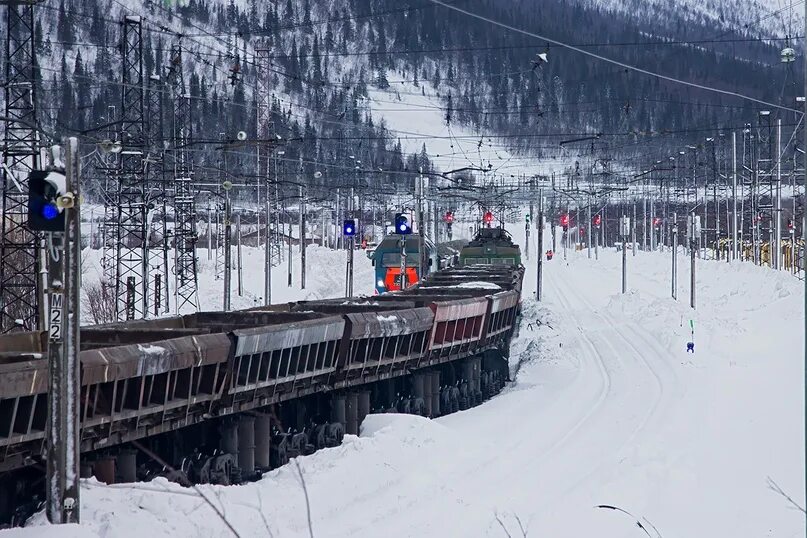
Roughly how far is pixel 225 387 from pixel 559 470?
5646 mm

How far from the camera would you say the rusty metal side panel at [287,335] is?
18984 mm

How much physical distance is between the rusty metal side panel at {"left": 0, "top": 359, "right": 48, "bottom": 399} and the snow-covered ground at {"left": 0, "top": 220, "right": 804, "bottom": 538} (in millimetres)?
1297

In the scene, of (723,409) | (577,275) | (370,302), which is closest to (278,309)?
(370,302)

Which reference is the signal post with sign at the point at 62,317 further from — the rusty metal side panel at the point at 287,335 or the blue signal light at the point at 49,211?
the rusty metal side panel at the point at 287,335

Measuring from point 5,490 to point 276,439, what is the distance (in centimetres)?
714

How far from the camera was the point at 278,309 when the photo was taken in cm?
2886

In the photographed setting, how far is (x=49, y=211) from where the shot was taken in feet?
41.5

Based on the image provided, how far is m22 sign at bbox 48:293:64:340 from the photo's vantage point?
1298 centimetres

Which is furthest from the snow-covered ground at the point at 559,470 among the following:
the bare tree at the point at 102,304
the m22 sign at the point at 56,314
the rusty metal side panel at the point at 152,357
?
the bare tree at the point at 102,304

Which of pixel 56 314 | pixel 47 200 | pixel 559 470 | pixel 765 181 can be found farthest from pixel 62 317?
pixel 765 181

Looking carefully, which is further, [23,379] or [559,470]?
[559,470]

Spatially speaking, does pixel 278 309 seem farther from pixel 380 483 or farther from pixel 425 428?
pixel 380 483

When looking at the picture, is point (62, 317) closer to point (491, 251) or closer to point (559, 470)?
point (559, 470)

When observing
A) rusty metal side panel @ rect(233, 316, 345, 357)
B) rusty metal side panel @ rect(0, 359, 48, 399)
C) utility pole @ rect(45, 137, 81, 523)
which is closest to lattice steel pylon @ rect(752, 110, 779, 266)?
rusty metal side panel @ rect(233, 316, 345, 357)
